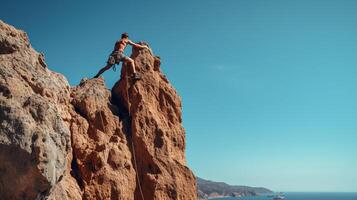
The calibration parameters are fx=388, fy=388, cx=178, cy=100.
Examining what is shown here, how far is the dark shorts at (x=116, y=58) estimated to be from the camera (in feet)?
56.4

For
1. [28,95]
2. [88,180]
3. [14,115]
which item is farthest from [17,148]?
[88,180]

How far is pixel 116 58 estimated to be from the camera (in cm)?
1728

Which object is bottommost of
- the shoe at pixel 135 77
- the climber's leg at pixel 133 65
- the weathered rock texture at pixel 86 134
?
the weathered rock texture at pixel 86 134

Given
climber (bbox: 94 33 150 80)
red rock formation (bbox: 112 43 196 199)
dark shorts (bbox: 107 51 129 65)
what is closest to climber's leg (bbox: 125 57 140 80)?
climber (bbox: 94 33 150 80)

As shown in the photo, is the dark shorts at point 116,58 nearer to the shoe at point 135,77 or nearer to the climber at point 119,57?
the climber at point 119,57

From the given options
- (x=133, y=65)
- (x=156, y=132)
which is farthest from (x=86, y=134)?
(x=133, y=65)

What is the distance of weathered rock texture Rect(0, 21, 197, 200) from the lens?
8328 mm

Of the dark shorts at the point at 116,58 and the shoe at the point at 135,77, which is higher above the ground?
the dark shorts at the point at 116,58

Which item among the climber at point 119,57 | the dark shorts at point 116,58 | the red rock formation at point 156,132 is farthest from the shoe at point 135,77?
the dark shorts at point 116,58

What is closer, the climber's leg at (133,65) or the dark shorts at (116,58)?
the climber's leg at (133,65)

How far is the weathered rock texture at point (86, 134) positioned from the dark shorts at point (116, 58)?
750mm

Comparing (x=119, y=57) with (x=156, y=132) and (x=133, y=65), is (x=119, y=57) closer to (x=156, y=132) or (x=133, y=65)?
(x=133, y=65)

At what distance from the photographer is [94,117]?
14.9 meters

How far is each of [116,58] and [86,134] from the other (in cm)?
438
